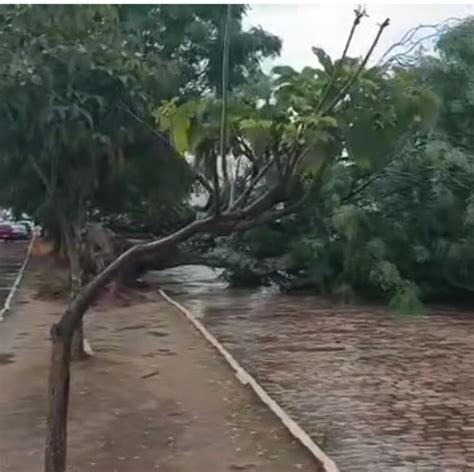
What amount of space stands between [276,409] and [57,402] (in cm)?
317

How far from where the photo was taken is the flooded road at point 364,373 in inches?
278

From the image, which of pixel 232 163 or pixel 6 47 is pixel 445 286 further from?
pixel 232 163

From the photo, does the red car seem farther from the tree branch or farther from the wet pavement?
the tree branch

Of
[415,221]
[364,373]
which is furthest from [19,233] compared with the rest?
[364,373]

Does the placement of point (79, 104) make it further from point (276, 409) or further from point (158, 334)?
point (158, 334)

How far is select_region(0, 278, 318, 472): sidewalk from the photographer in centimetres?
646

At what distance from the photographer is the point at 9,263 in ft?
92.2

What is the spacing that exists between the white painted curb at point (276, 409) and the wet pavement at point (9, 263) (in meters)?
5.97

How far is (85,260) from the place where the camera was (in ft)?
37.6

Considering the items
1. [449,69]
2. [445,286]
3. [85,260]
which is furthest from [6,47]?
[445,286]

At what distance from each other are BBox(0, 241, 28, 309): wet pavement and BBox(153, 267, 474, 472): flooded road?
430 centimetres

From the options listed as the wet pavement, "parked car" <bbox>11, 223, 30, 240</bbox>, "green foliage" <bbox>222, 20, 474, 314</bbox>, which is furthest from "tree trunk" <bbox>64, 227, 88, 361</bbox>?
"parked car" <bbox>11, 223, 30, 240</bbox>

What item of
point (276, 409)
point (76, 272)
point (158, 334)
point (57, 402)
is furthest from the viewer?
point (158, 334)

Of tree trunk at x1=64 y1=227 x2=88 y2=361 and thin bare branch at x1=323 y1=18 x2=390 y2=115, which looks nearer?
thin bare branch at x1=323 y1=18 x2=390 y2=115
